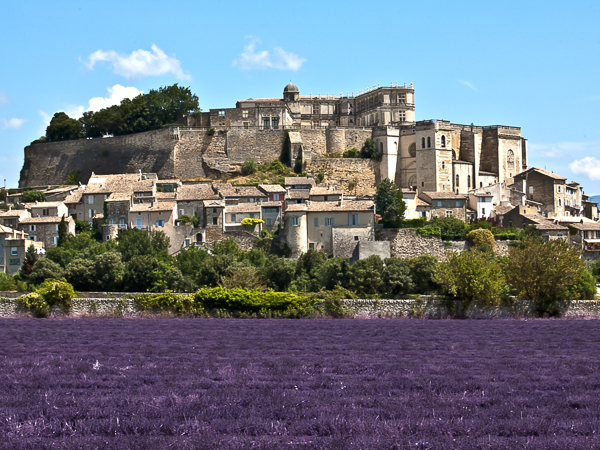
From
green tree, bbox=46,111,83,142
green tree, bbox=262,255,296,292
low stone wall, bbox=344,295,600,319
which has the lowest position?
low stone wall, bbox=344,295,600,319

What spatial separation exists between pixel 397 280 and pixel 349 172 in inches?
1199

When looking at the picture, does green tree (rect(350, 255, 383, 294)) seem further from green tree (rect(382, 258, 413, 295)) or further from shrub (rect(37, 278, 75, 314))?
shrub (rect(37, 278, 75, 314))

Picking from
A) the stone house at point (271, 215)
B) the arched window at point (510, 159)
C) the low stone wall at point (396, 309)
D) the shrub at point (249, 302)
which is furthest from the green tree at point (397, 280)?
the arched window at point (510, 159)

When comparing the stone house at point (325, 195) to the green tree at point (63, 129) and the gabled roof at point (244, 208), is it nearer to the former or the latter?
the gabled roof at point (244, 208)

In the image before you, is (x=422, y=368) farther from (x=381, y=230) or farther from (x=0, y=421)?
(x=381, y=230)

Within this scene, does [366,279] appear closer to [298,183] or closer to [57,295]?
[57,295]

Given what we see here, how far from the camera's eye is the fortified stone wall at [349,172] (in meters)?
68.0

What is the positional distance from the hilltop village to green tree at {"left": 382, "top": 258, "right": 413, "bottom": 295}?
21.7 feet

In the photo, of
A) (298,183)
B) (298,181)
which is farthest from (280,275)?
(298,181)

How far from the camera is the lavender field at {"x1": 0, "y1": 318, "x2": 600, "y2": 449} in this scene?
30.7ft

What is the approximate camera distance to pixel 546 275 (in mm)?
34688

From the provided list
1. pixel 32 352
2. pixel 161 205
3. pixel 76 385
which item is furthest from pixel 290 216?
pixel 76 385

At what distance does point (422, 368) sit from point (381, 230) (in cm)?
3491

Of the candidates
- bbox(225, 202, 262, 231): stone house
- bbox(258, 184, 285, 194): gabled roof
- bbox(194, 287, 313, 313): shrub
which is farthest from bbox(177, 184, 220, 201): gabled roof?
bbox(194, 287, 313, 313): shrub
